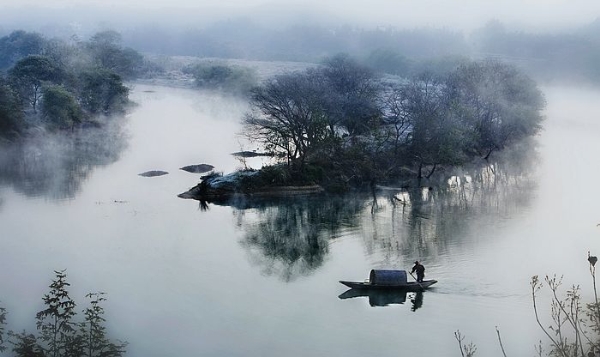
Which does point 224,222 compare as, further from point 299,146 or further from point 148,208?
point 299,146

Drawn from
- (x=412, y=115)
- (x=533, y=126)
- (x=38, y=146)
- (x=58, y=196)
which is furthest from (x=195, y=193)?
(x=533, y=126)

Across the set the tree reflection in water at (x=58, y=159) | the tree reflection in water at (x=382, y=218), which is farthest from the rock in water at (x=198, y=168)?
the tree reflection in water at (x=382, y=218)

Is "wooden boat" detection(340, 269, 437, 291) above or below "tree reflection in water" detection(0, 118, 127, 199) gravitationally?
below

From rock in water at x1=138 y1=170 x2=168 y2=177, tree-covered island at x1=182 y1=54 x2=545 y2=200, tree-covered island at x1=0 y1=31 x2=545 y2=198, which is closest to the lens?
tree-covered island at x1=182 y1=54 x2=545 y2=200

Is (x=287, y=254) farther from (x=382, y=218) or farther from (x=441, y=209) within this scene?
(x=441, y=209)

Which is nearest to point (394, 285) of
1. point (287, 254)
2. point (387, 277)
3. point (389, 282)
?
point (389, 282)

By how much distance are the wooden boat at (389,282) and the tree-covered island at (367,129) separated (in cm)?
2510

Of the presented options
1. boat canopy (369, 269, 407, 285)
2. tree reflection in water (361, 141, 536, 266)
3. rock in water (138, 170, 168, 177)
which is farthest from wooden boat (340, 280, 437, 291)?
rock in water (138, 170, 168, 177)

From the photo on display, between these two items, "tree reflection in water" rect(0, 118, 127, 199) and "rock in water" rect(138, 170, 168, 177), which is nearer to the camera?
"tree reflection in water" rect(0, 118, 127, 199)

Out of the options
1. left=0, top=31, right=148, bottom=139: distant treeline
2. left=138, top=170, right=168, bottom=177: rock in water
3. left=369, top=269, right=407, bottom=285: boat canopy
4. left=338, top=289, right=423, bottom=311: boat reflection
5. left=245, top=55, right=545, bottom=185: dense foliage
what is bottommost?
left=338, top=289, right=423, bottom=311: boat reflection

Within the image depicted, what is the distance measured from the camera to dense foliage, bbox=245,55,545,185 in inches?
2506

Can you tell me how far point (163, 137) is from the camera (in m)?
88.3

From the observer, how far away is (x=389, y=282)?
3469cm

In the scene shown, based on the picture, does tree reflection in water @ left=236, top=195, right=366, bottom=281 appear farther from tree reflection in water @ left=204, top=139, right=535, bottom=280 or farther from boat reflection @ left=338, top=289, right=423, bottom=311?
boat reflection @ left=338, top=289, right=423, bottom=311
